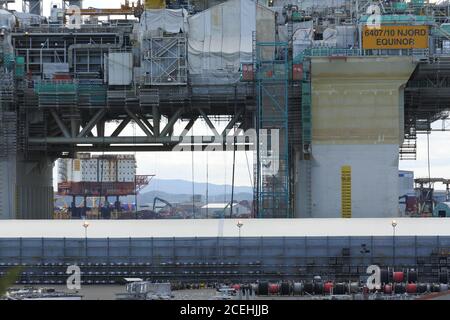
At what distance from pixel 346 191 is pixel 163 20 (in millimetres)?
19251

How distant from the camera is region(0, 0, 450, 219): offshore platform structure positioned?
7950cm

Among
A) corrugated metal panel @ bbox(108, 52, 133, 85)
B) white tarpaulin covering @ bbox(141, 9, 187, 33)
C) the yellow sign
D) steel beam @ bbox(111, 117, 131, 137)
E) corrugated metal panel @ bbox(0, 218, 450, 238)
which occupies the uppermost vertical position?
white tarpaulin covering @ bbox(141, 9, 187, 33)

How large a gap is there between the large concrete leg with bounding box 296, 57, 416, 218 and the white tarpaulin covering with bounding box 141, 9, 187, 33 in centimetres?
1147

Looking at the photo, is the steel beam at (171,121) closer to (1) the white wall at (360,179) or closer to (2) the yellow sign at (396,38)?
(1) the white wall at (360,179)

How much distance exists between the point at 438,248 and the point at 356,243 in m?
4.34


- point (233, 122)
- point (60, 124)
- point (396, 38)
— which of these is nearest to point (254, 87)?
point (233, 122)

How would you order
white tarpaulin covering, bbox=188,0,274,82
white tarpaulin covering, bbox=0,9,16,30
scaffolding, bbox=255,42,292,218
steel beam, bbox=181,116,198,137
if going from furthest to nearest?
steel beam, bbox=181,116,198,137
white tarpaulin covering, bbox=0,9,16,30
white tarpaulin covering, bbox=188,0,274,82
scaffolding, bbox=255,42,292,218

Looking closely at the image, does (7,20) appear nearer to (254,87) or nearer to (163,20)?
(163,20)

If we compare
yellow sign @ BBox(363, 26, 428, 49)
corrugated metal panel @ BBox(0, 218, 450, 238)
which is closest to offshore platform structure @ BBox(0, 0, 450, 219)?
yellow sign @ BBox(363, 26, 428, 49)

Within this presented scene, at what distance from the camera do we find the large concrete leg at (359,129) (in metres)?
79.2

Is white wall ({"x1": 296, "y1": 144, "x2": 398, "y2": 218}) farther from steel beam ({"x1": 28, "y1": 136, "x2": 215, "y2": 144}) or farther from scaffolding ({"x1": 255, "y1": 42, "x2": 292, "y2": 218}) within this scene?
steel beam ({"x1": 28, "y1": 136, "x2": 215, "y2": 144})

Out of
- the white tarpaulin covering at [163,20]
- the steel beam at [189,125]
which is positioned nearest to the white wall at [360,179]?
the steel beam at [189,125]

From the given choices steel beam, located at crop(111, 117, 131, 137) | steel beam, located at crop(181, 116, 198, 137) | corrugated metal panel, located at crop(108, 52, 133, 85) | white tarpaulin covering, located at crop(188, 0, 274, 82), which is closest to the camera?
white tarpaulin covering, located at crop(188, 0, 274, 82)
